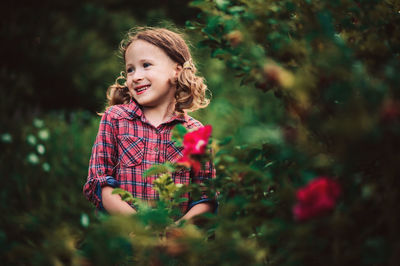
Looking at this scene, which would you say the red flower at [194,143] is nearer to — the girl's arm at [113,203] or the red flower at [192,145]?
the red flower at [192,145]

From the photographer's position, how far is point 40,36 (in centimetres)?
888

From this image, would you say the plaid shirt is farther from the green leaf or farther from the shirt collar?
the green leaf

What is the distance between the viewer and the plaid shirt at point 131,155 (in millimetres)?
2041

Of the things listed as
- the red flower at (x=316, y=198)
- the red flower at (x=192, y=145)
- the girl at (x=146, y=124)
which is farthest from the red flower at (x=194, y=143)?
the girl at (x=146, y=124)

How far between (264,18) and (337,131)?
2.06 ft

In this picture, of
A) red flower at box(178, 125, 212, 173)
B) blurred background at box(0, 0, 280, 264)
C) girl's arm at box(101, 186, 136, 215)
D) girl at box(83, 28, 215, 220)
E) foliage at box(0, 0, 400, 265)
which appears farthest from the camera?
blurred background at box(0, 0, 280, 264)

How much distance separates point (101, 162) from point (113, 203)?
0.24 m

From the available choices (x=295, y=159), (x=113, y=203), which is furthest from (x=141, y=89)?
(x=295, y=159)

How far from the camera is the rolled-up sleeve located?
2010 millimetres

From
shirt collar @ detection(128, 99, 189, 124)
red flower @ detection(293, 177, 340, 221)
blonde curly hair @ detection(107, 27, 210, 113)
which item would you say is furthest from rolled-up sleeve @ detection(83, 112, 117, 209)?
red flower @ detection(293, 177, 340, 221)

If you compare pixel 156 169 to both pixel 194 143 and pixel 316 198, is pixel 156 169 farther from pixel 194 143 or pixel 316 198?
pixel 316 198

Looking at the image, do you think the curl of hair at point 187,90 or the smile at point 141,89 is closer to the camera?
the smile at point 141,89

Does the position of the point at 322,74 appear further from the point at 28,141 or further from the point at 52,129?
the point at 52,129

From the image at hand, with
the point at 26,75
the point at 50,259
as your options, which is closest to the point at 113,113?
the point at 50,259
